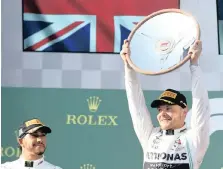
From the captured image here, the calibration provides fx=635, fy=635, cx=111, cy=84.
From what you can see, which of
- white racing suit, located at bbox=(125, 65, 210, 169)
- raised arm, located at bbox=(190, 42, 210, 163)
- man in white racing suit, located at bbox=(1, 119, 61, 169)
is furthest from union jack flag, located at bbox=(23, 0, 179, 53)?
raised arm, located at bbox=(190, 42, 210, 163)

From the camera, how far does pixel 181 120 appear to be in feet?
10.3

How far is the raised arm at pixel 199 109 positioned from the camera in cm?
300

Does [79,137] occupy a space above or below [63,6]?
below

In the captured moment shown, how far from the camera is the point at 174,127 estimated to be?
314cm

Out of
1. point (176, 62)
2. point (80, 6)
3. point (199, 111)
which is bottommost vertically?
point (199, 111)

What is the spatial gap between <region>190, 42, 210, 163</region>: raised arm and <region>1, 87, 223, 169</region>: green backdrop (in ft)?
3.93

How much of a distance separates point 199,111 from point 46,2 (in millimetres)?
1732

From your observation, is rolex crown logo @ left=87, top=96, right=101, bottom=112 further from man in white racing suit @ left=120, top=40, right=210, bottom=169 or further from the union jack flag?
man in white racing suit @ left=120, top=40, right=210, bottom=169

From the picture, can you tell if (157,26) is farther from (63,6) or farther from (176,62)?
(63,6)

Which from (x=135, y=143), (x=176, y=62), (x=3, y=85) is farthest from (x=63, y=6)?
(x=176, y=62)

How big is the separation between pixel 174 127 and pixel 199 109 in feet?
0.64

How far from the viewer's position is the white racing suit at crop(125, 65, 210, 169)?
3012mm

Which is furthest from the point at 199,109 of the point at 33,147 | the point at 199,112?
the point at 33,147

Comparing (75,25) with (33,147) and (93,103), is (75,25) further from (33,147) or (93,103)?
(33,147)
